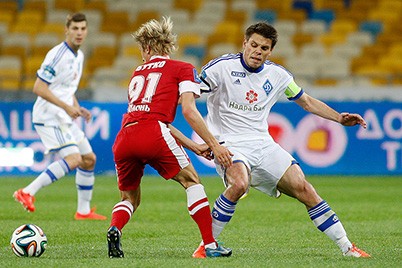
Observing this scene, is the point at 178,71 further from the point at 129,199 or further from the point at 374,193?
the point at 374,193

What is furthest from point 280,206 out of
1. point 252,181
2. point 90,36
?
point 90,36

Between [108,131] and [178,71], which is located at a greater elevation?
[178,71]

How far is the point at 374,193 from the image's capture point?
15297 mm

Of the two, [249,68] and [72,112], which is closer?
[249,68]

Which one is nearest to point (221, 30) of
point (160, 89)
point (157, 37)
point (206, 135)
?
point (157, 37)

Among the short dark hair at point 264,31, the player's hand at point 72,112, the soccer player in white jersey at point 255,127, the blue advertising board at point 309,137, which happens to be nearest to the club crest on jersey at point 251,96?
the soccer player in white jersey at point 255,127

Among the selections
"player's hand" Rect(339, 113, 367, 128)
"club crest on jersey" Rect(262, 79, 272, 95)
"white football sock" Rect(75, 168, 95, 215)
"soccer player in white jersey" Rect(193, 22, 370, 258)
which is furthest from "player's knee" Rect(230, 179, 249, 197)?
"white football sock" Rect(75, 168, 95, 215)

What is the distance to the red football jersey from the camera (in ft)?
25.2

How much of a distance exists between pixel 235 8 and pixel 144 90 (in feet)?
58.4

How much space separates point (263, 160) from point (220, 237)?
1842 mm

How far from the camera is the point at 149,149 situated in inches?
298

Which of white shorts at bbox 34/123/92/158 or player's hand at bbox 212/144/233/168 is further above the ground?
player's hand at bbox 212/144/233/168

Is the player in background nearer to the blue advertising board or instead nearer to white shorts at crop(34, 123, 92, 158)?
white shorts at crop(34, 123, 92, 158)

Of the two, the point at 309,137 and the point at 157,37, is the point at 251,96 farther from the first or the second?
the point at 309,137
